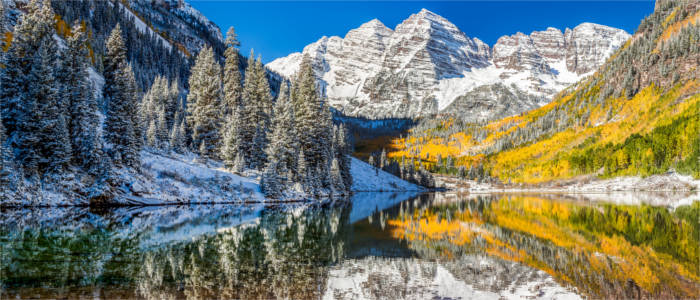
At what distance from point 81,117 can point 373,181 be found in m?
100

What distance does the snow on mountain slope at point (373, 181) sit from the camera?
12362 cm

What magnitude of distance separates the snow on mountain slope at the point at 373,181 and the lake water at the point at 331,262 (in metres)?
89.3

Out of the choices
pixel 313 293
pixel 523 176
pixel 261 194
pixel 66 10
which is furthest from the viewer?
pixel 523 176

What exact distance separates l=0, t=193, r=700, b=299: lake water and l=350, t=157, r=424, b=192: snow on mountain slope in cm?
8930

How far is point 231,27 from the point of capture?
7919cm

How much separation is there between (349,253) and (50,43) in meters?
42.1

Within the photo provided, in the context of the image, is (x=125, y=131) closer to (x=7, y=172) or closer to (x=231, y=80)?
(x=7, y=172)

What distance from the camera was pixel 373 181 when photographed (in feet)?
441

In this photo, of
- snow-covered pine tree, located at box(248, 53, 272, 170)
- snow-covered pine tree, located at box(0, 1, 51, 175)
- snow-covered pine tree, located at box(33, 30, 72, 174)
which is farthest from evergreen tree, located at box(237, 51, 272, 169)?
snow-covered pine tree, located at box(0, 1, 51, 175)

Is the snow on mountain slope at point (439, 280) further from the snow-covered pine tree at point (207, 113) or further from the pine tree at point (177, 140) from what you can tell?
the snow-covered pine tree at point (207, 113)

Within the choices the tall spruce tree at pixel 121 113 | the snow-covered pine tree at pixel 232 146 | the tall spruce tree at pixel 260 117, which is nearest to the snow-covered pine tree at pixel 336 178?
the tall spruce tree at pixel 260 117

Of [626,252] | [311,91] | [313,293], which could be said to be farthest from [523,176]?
[313,293]

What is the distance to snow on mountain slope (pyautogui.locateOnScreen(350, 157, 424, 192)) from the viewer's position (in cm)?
12362

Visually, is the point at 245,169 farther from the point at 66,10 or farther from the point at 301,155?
the point at 66,10
